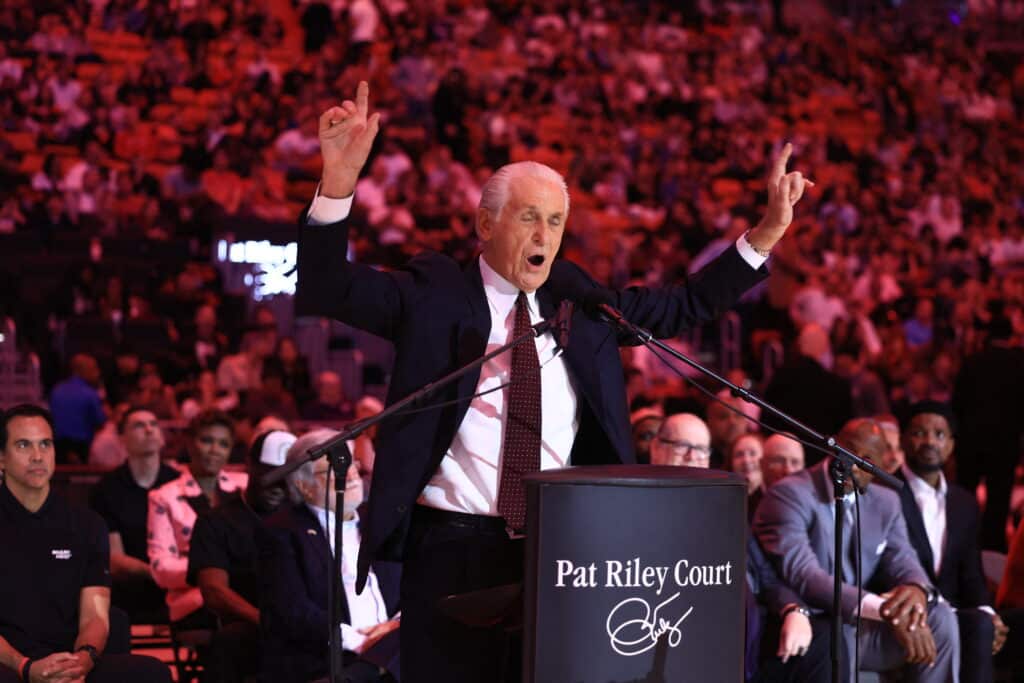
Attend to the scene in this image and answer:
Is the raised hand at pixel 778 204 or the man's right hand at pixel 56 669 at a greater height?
the raised hand at pixel 778 204

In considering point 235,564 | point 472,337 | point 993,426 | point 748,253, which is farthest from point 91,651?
point 993,426

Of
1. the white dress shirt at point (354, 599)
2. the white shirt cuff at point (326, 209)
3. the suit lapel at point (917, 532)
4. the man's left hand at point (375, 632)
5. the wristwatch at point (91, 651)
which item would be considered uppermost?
the white shirt cuff at point (326, 209)

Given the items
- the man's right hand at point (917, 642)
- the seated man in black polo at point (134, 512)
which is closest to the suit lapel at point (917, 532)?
the man's right hand at point (917, 642)

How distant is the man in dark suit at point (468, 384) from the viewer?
323 centimetres

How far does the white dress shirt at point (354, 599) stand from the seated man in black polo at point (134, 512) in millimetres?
1734

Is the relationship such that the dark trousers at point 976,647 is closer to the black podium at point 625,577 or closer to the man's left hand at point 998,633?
the man's left hand at point 998,633

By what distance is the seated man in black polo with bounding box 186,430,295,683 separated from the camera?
5918mm

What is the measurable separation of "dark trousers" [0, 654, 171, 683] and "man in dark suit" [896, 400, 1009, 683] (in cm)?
288

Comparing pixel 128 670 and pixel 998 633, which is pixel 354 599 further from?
pixel 998 633

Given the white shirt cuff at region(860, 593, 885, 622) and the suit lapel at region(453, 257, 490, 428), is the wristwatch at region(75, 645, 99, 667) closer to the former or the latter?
→ the suit lapel at region(453, 257, 490, 428)

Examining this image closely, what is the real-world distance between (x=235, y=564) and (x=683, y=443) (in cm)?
192

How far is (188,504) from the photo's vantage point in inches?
282

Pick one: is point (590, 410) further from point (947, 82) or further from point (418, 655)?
point (947, 82)
